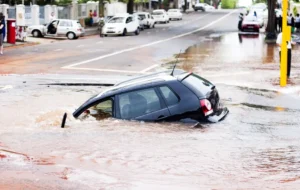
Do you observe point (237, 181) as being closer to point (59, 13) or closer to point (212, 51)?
point (212, 51)

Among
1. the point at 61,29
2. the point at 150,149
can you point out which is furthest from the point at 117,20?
the point at 150,149

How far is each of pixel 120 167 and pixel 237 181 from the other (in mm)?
1741

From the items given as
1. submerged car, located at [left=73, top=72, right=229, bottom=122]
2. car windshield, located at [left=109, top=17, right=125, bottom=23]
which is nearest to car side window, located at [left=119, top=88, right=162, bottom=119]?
submerged car, located at [left=73, top=72, right=229, bottom=122]

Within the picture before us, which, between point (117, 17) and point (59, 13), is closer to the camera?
point (117, 17)

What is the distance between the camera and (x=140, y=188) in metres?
7.91

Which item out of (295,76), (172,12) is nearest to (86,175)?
(295,76)

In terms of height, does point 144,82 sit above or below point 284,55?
above

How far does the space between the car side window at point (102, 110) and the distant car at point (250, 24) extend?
139ft

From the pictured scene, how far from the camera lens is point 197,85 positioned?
11047 mm

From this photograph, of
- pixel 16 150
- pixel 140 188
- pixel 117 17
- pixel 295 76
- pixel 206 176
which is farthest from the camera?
pixel 117 17

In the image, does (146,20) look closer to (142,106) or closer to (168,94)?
(142,106)

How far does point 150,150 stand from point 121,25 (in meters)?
39.6

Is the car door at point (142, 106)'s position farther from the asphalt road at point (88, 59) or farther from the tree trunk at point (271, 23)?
the tree trunk at point (271, 23)

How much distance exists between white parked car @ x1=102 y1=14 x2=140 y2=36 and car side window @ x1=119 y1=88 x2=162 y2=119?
1494 inches
